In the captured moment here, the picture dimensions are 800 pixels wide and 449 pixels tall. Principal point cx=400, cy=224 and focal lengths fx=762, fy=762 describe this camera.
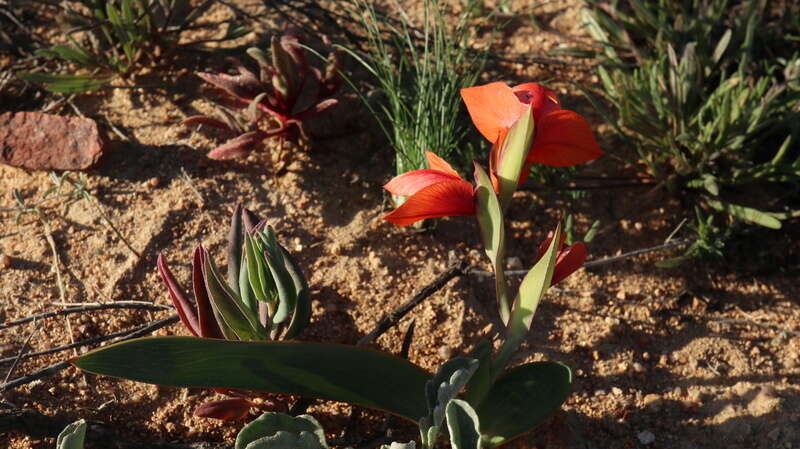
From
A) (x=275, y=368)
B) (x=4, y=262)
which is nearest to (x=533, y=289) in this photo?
(x=275, y=368)

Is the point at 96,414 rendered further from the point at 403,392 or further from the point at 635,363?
the point at 635,363

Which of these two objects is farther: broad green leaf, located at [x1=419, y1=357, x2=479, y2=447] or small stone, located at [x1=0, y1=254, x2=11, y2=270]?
small stone, located at [x1=0, y1=254, x2=11, y2=270]

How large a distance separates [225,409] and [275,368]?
237 millimetres

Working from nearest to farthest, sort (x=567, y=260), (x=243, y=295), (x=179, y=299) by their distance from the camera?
(x=567, y=260) → (x=179, y=299) → (x=243, y=295)

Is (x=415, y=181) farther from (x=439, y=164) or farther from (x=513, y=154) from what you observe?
(x=513, y=154)

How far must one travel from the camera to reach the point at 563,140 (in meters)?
1.44

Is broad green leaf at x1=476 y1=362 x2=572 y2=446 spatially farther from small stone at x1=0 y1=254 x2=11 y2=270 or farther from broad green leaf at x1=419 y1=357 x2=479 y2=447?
small stone at x1=0 y1=254 x2=11 y2=270

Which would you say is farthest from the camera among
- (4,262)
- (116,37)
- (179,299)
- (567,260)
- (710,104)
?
(116,37)

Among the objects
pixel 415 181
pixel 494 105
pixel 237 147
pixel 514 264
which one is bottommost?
pixel 514 264

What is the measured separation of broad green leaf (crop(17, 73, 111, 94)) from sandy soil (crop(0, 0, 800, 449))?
0.25 ft

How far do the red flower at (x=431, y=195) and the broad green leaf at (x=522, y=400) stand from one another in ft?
1.26

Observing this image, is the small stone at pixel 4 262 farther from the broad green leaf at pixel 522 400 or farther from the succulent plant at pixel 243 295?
the broad green leaf at pixel 522 400

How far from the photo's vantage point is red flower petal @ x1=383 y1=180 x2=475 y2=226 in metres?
1.36

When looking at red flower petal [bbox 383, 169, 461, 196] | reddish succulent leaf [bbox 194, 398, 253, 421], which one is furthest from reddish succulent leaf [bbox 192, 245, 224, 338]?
red flower petal [bbox 383, 169, 461, 196]
